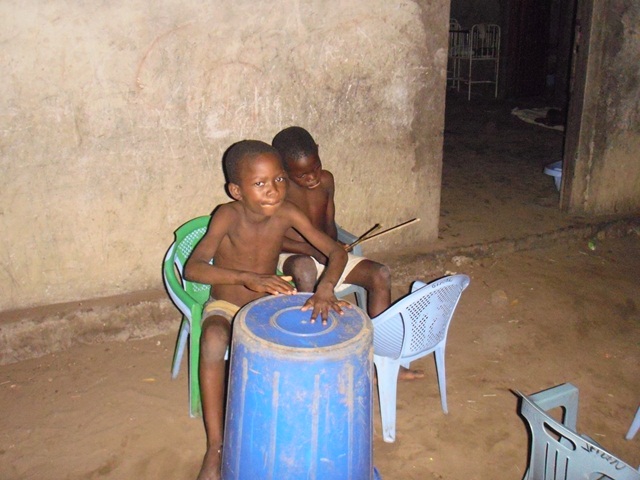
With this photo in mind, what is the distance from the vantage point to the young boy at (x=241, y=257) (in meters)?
2.34

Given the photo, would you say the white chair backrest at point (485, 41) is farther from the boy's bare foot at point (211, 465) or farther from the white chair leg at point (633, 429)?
the boy's bare foot at point (211, 465)

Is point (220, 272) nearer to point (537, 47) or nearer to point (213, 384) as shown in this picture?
point (213, 384)

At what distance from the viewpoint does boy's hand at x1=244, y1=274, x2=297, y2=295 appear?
2227 millimetres

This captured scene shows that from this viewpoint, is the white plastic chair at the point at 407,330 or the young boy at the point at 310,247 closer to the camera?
the white plastic chair at the point at 407,330

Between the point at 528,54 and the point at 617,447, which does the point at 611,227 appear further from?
the point at 528,54

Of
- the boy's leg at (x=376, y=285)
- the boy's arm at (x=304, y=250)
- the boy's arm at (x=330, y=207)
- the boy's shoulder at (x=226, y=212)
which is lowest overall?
the boy's leg at (x=376, y=285)

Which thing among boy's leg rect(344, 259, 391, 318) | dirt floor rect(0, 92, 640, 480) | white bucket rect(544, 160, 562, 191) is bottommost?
dirt floor rect(0, 92, 640, 480)

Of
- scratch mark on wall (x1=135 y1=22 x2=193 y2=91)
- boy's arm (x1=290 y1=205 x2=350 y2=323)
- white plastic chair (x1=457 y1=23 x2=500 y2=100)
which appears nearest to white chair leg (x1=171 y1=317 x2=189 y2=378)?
boy's arm (x1=290 y1=205 x2=350 y2=323)

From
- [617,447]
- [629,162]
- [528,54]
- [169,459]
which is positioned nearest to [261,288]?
[169,459]

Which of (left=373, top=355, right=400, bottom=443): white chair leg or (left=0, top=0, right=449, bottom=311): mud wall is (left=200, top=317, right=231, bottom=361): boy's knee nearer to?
(left=373, top=355, right=400, bottom=443): white chair leg

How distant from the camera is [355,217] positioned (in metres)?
4.14

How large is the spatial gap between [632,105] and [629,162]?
51 cm

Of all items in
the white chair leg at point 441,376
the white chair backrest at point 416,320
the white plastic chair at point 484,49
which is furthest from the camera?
the white plastic chair at point 484,49

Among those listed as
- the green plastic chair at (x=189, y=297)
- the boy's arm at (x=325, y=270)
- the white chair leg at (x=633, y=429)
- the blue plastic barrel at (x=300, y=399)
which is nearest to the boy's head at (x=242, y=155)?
the boy's arm at (x=325, y=270)
